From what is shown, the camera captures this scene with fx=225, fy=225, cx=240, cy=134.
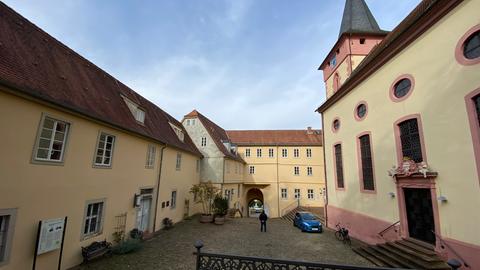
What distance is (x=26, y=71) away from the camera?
7.41 metres

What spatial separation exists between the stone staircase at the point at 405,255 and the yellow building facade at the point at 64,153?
11532 millimetres

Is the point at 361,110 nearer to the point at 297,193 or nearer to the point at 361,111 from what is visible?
the point at 361,111

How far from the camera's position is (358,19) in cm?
1833

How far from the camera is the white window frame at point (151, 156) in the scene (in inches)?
532

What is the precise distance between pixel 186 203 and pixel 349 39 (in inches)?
718

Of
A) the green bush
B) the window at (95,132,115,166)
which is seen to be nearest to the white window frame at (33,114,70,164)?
the window at (95,132,115,166)

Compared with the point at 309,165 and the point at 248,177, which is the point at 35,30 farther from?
the point at 309,165

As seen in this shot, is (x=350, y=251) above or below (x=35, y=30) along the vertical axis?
below

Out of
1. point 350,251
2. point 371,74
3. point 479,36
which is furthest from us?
point 371,74

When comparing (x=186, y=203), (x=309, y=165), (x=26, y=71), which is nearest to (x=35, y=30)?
(x=26, y=71)

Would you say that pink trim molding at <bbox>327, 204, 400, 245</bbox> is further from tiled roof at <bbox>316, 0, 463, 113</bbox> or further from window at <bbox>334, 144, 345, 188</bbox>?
tiled roof at <bbox>316, 0, 463, 113</bbox>

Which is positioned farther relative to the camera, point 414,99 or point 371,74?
point 371,74

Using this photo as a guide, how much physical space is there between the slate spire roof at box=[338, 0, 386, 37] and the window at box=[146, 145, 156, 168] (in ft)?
52.6

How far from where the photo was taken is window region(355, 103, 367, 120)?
42.4 ft
